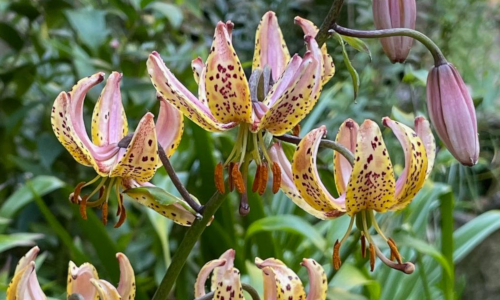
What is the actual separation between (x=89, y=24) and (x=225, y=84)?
0.98m

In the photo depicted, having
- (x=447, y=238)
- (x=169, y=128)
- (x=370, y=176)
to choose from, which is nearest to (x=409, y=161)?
(x=370, y=176)

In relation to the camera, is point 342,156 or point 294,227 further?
point 294,227

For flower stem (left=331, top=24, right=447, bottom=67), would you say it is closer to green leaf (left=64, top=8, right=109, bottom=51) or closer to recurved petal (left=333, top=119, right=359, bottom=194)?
recurved petal (left=333, top=119, right=359, bottom=194)

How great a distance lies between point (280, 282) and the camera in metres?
0.52

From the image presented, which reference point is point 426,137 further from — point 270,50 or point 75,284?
point 75,284

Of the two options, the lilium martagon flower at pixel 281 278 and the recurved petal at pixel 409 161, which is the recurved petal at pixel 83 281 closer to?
the lilium martagon flower at pixel 281 278

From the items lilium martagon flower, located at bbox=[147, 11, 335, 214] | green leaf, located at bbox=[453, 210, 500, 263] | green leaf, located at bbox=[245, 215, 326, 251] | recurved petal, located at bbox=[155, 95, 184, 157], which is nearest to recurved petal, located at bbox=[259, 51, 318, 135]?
lilium martagon flower, located at bbox=[147, 11, 335, 214]

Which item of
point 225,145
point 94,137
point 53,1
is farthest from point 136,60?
point 94,137

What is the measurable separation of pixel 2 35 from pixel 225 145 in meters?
0.66

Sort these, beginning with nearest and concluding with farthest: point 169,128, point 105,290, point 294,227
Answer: point 105,290
point 169,128
point 294,227

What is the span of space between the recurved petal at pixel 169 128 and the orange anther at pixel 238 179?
94 mm

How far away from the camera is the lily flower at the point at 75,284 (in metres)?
0.50

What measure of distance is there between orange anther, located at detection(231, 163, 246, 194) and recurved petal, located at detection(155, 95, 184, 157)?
0.09m

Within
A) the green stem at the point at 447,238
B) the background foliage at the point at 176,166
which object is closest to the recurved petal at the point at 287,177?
the background foliage at the point at 176,166
